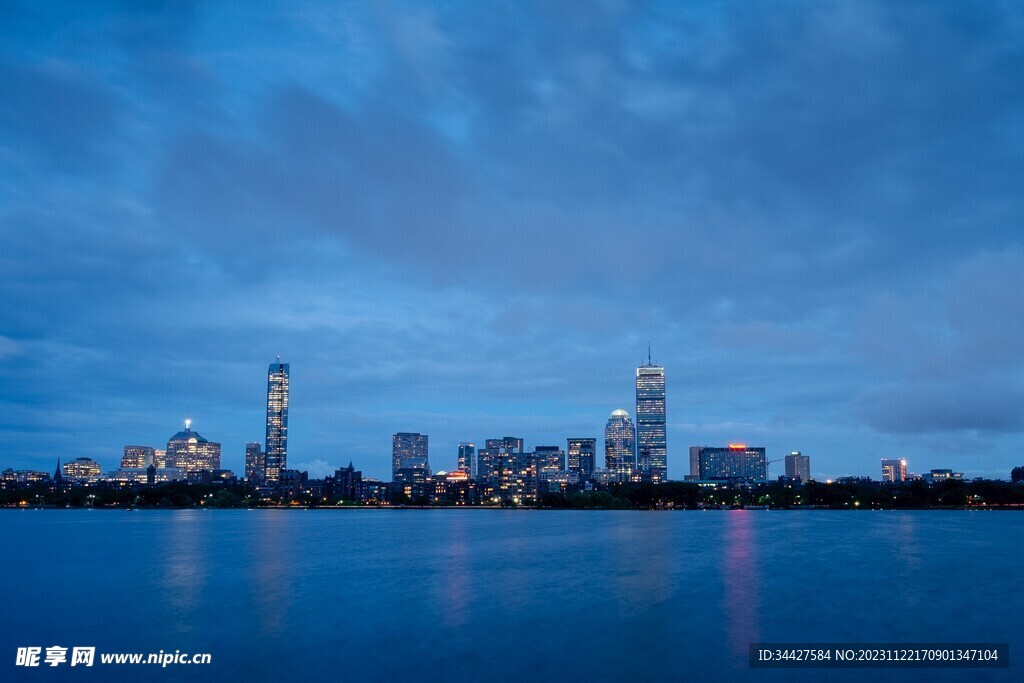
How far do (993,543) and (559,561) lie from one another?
69862mm

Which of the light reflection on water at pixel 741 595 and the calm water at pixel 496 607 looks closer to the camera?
the calm water at pixel 496 607

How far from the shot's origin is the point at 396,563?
248 feet

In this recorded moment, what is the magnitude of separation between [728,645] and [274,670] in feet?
73.4

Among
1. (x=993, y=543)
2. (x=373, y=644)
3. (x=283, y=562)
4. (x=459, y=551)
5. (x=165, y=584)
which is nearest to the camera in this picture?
(x=373, y=644)

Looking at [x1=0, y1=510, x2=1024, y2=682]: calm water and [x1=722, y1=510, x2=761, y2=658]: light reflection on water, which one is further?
[x1=722, y1=510, x2=761, y2=658]: light reflection on water

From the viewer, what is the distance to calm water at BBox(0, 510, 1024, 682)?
1325 inches

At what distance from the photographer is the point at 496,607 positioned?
48719 millimetres

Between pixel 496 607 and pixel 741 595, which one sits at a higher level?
pixel 496 607

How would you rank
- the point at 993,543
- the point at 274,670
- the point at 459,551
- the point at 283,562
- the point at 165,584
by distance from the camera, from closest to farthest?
the point at 274,670, the point at 165,584, the point at 283,562, the point at 459,551, the point at 993,543

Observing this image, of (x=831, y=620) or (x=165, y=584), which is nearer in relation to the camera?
(x=831, y=620)

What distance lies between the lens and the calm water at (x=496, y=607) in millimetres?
33656

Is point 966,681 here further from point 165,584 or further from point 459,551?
point 459,551

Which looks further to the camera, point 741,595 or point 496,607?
point 741,595

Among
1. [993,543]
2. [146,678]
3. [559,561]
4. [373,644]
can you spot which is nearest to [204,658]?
[146,678]
